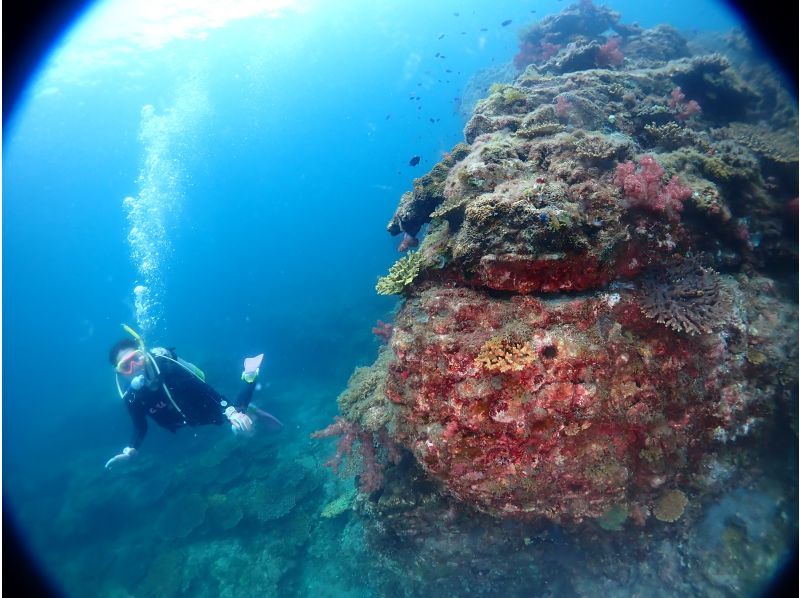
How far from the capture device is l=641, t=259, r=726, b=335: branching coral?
4.51 meters

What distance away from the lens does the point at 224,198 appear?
392 feet

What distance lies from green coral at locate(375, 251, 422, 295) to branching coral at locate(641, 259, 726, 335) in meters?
2.84

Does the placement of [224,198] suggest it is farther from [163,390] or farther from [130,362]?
[163,390]

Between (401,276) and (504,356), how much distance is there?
6.50 feet

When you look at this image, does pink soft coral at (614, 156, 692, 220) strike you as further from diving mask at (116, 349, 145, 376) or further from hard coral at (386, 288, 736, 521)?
diving mask at (116, 349, 145, 376)

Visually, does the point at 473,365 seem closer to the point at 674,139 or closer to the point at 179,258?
the point at 674,139

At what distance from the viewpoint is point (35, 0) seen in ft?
11.9

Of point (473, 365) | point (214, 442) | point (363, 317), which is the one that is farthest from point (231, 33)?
point (473, 365)

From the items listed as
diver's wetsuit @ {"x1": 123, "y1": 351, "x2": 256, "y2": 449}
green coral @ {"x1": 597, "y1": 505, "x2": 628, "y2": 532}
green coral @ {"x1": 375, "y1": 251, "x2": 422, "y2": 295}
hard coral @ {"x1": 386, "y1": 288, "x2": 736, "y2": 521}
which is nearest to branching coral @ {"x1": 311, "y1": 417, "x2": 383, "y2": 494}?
hard coral @ {"x1": 386, "y1": 288, "x2": 736, "y2": 521}

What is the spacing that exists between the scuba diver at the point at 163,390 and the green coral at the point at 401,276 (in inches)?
214

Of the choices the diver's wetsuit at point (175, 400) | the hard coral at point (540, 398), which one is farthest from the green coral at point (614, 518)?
the diver's wetsuit at point (175, 400)

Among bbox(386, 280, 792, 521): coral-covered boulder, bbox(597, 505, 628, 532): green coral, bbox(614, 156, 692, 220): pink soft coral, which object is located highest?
bbox(614, 156, 692, 220): pink soft coral

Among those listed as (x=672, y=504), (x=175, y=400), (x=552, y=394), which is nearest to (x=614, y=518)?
(x=672, y=504)

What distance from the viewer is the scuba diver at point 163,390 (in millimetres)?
9578
